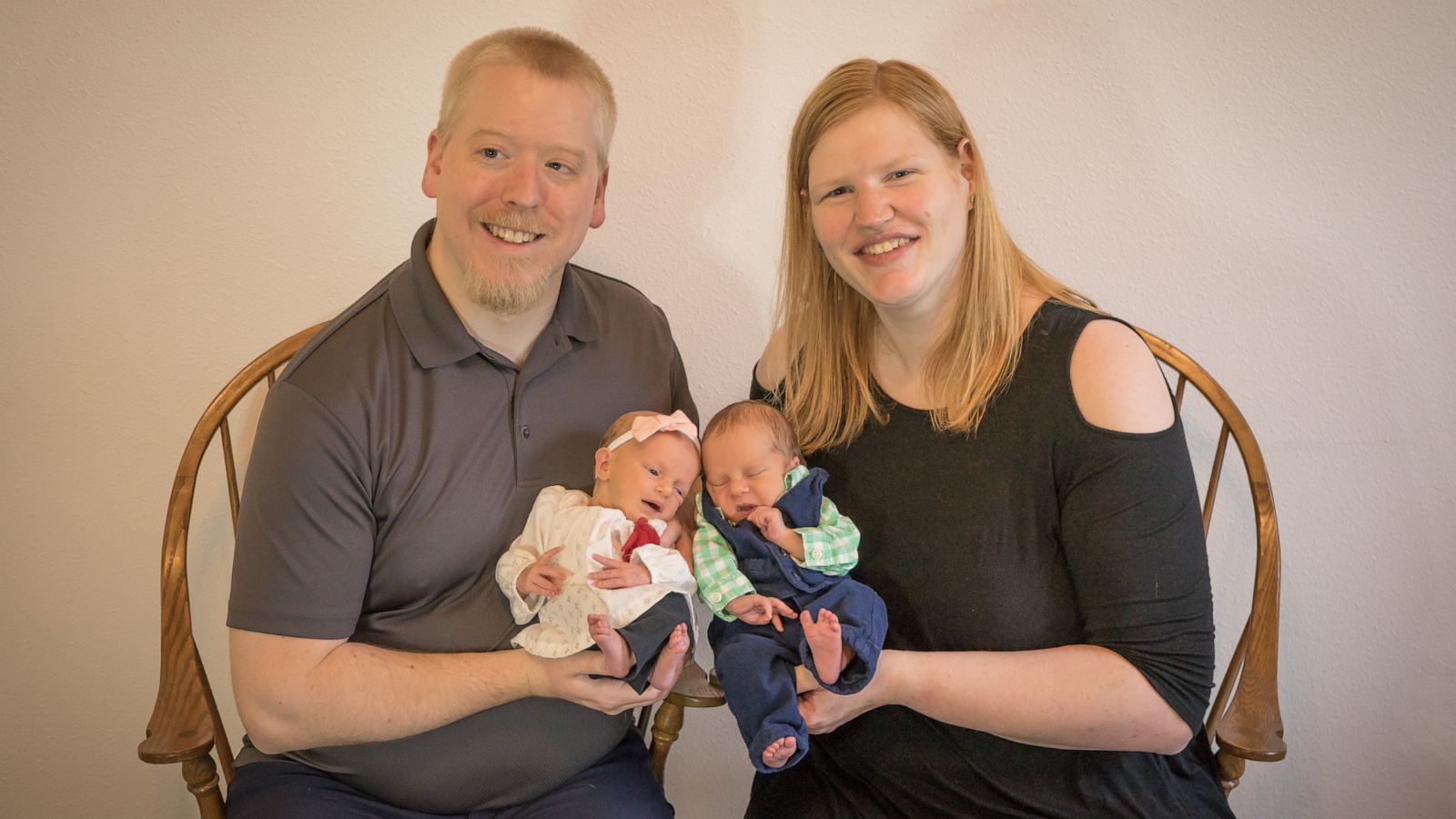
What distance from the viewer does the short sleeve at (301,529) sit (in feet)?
5.33

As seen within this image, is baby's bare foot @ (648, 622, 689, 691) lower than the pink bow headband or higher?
lower

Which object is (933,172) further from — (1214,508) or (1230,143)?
(1214,508)

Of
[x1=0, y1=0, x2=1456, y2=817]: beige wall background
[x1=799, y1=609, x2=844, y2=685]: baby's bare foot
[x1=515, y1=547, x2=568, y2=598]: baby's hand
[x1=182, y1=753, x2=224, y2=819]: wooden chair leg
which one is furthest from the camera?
[x1=0, y1=0, x2=1456, y2=817]: beige wall background

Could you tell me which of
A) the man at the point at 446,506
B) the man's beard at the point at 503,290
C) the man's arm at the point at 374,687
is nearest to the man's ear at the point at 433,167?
the man at the point at 446,506

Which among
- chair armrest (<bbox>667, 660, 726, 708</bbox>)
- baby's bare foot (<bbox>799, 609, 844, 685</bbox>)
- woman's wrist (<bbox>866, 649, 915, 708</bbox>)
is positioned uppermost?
baby's bare foot (<bbox>799, 609, 844, 685</bbox>)

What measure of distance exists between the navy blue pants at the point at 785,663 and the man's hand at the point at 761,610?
0.08ft

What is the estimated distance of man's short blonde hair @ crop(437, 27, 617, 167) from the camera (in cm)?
178

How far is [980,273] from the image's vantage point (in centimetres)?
175

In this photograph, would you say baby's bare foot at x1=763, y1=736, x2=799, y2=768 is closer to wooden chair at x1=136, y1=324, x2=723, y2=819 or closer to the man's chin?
wooden chair at x1=136, y1=324, x2=723, y2=819

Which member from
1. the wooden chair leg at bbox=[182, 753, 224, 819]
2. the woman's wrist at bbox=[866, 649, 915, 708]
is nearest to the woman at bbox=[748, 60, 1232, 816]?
the woman's wrist at bbox=[866, 649, 915, 708]

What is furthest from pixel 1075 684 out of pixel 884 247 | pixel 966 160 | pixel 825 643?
pixel 966 160

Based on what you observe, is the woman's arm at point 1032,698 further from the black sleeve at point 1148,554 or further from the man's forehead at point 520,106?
Answer: the man's forehead at point 520,106

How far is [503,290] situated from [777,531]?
0.59 metres

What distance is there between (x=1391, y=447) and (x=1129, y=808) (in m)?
1.07
